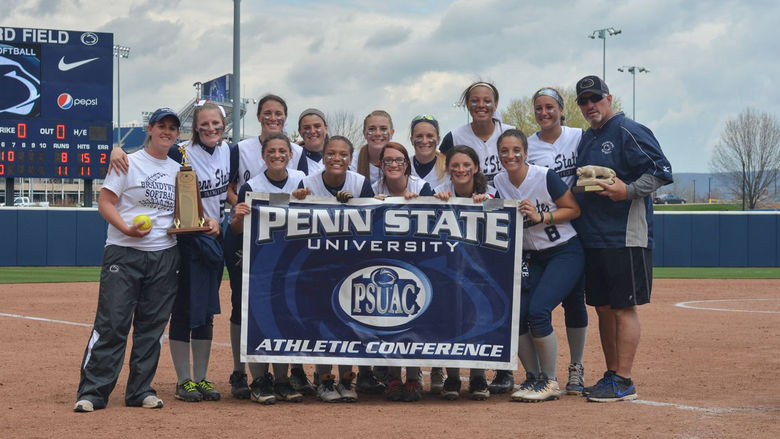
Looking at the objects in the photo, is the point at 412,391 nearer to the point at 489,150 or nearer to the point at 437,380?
the point at 437,380

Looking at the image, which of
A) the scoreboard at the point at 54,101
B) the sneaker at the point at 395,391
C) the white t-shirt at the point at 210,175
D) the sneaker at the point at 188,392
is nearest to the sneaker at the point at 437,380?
the sneaker at the point at 395,391

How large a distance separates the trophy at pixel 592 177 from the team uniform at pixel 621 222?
0.68 ft

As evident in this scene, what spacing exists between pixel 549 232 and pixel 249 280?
2095 millimetres

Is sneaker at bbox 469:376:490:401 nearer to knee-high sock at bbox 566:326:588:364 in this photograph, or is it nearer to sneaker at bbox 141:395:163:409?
knee-high sock at bbox 566:326:588:364

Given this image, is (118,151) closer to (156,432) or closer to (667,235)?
→ (156,432)

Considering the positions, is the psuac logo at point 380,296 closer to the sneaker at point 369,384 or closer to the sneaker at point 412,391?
the sneaker at point 412,391

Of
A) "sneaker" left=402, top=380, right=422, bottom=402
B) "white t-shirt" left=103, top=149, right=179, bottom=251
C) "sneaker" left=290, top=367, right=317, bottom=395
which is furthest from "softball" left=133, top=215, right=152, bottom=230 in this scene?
"sneaker" left=402, top=380, right=422, bottom=402

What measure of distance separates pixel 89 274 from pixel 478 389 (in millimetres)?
16851

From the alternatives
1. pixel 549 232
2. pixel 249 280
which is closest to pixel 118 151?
pixel 249 280

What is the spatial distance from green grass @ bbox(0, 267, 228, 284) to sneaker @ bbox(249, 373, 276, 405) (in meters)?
Result: 13.5

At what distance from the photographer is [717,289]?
17.7 metres

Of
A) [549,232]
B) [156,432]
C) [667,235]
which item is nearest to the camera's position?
[156,432]

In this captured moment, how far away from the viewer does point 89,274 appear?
21422mm

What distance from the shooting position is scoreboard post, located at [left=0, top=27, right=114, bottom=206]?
72.9 ft
